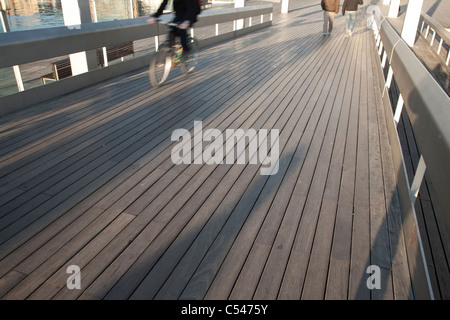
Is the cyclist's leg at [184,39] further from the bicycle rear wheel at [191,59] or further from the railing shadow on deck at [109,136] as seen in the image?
the railing shadow on deck at [109,136]

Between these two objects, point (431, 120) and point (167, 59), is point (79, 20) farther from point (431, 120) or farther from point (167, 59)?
point (431, 120)

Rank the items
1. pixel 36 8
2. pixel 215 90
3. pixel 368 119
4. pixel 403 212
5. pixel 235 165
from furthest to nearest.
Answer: pixel 36 8 → pixel 215 90 → pixel 368 119 → pixel 235 165 → pixel 403 212

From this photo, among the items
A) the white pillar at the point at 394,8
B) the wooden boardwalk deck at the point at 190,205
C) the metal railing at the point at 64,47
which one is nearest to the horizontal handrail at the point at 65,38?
the metal railing at the point at 64,47

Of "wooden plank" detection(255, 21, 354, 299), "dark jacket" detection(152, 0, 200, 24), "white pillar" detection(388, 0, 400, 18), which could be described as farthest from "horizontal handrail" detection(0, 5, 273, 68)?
"white pillar" detection(388, 0, 400, 18)

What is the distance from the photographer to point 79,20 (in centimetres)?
606

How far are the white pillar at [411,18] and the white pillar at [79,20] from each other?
9.22 metres

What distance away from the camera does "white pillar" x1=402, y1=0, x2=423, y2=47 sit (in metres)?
10.3

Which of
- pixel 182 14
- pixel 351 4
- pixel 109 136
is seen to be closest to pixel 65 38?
pixel 182 14

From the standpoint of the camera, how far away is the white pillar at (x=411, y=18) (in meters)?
10.3

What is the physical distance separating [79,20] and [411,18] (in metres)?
9.59

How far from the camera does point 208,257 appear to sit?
2389 mm

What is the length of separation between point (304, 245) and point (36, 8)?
10.1 meters
